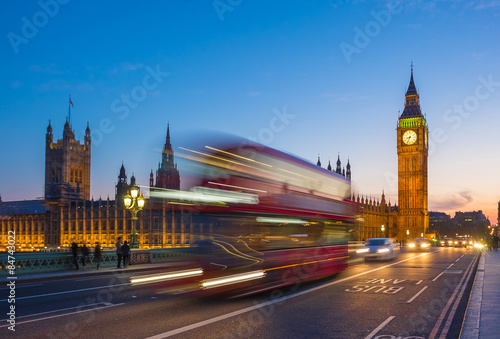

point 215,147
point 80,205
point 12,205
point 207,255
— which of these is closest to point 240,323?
point 207,255

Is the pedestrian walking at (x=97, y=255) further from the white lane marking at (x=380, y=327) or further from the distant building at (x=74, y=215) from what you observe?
the distant building at (x=74, y=215)

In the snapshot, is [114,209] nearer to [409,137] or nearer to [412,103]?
[409,137]

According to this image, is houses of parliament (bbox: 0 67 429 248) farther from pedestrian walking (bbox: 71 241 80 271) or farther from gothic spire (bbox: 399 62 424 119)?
pedestrian walking (bbox: 71 241 80 271)

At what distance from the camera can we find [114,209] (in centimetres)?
10431

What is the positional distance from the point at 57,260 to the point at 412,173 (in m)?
115

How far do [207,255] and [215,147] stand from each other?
2683 mm

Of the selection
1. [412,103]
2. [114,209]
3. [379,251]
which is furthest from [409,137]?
[379,251]

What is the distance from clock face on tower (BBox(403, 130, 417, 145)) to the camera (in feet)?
409

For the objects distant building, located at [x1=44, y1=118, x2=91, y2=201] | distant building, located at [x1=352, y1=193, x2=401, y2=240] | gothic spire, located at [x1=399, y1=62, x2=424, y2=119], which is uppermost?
gothic spire, located at [x1=399, y1=62, x2=424, y2=119]

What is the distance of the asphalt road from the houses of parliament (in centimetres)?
7829

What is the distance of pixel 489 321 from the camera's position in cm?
902

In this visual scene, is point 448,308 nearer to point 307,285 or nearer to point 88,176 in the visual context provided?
point 307,285

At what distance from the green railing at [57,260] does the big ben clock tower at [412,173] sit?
103618mm

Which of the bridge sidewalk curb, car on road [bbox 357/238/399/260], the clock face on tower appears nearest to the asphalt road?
the bridge sidewalk curb
